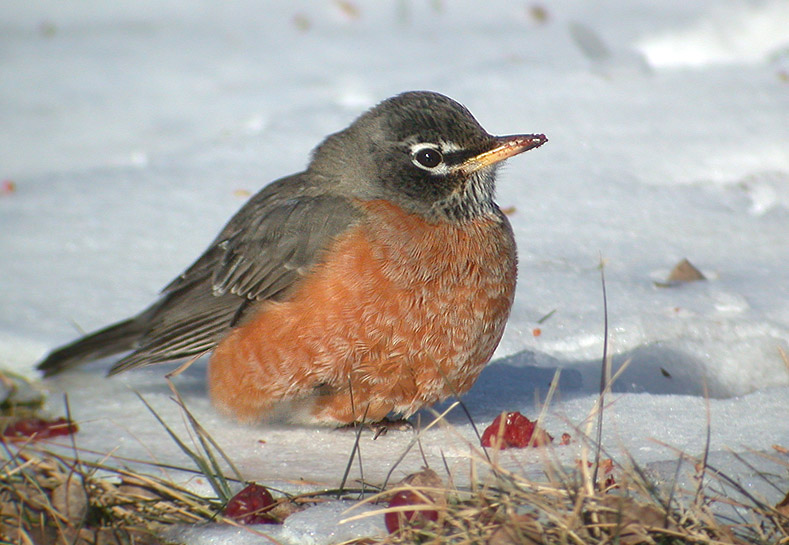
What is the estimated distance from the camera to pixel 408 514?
339 cm

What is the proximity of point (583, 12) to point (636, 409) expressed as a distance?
6.81 m

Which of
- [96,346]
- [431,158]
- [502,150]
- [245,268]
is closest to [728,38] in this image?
[502,150]

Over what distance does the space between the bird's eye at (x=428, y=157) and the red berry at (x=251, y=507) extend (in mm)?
2031

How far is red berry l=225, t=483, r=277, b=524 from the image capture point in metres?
3.71

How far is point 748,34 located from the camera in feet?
31.0

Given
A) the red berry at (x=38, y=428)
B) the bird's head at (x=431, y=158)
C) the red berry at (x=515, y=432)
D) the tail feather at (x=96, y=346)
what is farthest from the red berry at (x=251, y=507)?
the tail feather at (x=96, y=346)

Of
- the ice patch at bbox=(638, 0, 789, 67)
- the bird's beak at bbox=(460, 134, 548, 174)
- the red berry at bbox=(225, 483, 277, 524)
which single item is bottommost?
the red berry at bbox=(225, 483, 277, 524)

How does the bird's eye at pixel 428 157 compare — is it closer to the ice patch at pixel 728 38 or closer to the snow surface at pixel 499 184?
the snow surface at pixel 499 184

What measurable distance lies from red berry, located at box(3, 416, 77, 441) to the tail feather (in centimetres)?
46

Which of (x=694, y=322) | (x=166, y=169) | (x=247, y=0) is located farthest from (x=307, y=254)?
(x=247, y=0)

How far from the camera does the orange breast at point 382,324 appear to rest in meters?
4.54

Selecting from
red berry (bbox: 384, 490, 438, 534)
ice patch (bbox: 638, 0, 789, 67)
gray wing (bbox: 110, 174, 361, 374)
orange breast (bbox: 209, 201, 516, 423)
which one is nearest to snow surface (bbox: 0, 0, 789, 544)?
ice patch (bbox: 638, 0, 789, 67)

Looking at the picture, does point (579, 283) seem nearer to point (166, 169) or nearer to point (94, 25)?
point (166, 169)

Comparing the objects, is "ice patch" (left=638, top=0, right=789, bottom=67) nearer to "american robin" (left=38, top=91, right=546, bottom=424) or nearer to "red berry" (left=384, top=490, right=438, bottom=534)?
"american robin" (left=38, top=91, right=546, bottom=424)
